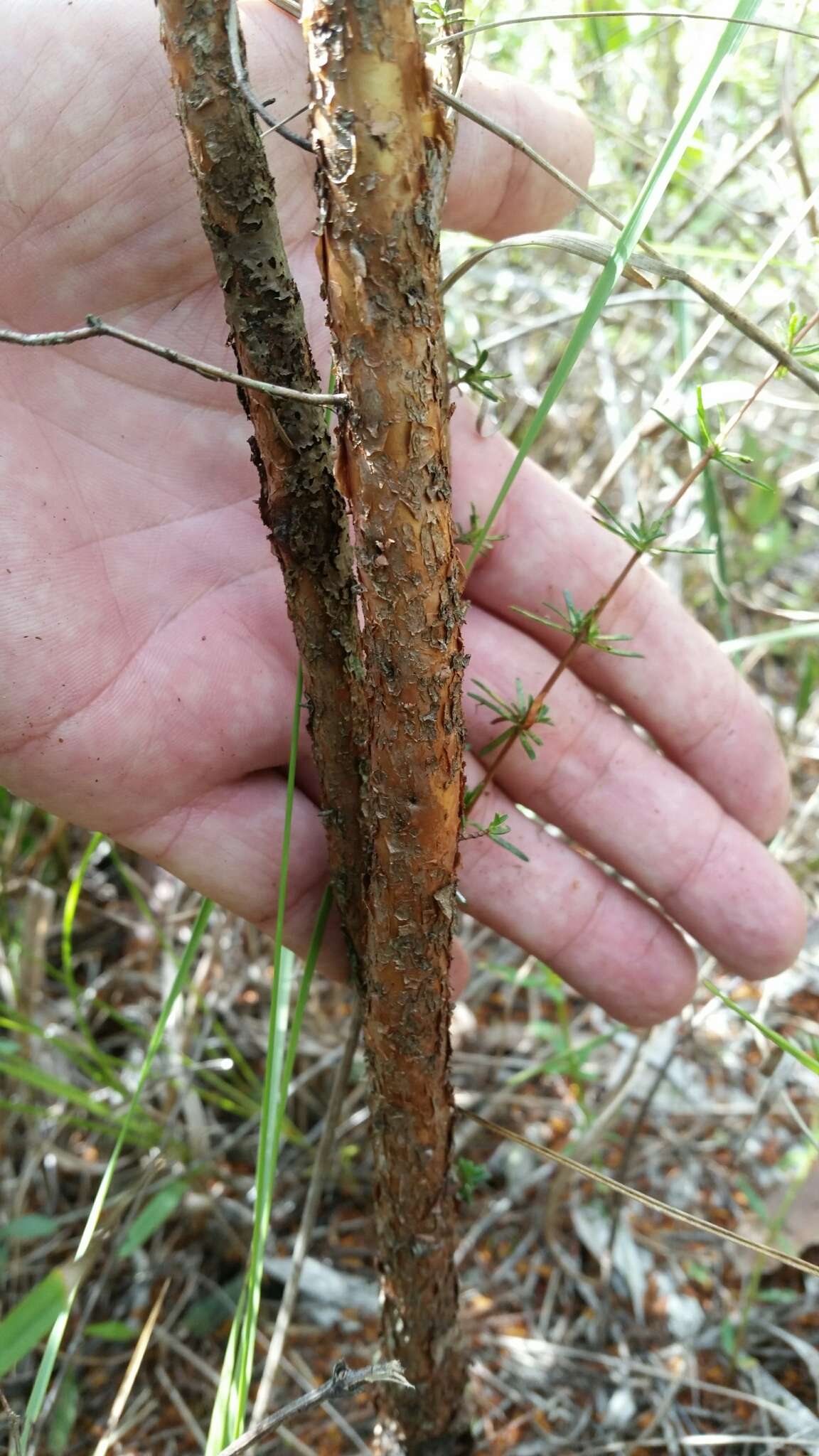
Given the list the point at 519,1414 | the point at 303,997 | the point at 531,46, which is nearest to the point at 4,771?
the point at 303,997

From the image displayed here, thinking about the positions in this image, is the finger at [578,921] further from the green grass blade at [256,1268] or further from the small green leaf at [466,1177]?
the green grass blade at [256,1268]

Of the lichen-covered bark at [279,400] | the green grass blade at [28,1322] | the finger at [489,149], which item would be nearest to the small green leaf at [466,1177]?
the lichen-covered bark at [279,400]

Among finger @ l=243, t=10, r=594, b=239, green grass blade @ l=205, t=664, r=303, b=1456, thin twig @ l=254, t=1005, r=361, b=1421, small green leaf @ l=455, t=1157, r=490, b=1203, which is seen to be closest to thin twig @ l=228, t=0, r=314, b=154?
green grass blade @ l=205, t=664, r=303, b=1456

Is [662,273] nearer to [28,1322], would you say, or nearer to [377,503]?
[377,503]

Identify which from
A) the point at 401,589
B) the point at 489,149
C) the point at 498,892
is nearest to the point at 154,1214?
the point at 498,892

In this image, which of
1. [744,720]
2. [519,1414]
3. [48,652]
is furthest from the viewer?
[744,720]

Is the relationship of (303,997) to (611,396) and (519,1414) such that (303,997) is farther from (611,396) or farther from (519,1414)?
(611,396)

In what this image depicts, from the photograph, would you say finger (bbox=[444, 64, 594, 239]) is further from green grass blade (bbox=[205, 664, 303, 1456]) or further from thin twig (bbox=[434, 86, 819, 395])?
green grass blade (bbox=[205, 664, 303, 1456])
